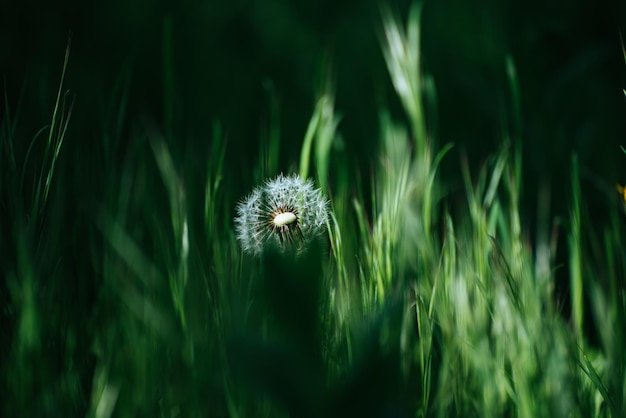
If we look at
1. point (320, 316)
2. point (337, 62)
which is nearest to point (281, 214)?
point (320, 316)

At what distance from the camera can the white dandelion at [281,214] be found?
0.62 m

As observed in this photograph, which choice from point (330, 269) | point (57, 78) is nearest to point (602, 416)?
point (330, 269)

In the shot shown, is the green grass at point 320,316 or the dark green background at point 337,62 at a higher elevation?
the dark green background at point 337,62

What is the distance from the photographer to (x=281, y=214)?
64 centimetres

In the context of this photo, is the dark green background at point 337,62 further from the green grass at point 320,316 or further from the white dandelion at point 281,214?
the white dandelion at point 281,214

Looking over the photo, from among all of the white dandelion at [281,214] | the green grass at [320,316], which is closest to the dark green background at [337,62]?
the green grass at [320,316]

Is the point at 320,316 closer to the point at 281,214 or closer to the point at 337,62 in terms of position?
the point at 281,214

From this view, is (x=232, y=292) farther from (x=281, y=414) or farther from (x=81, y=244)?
(x=81, y=244)

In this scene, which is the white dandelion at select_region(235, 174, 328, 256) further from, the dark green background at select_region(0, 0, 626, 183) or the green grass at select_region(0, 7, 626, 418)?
the dark green background at select_region(0, 0, 626, 183)

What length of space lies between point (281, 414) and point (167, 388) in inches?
6.0

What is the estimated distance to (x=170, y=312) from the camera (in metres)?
0.79

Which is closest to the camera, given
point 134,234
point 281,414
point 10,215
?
point 281,414

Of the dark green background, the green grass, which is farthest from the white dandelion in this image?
the dark green background

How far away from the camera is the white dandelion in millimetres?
623
